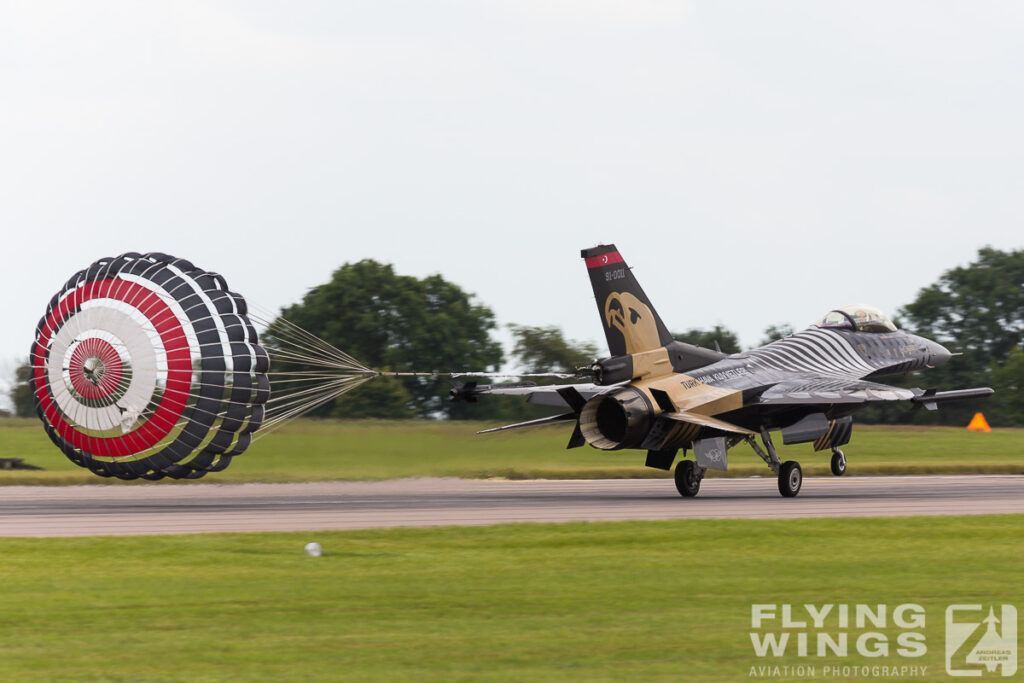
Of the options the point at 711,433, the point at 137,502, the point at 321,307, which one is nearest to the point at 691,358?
the point at 711,433

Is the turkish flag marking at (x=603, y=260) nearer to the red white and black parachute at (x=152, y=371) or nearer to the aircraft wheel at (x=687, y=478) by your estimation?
the aircraft wheel at (x=687, y=478)

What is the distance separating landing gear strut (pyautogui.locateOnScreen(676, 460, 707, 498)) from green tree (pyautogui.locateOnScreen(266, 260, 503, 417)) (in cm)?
3279

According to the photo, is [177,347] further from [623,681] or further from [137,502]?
[623,681]

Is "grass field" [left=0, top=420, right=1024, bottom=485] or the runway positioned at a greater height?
"grass field" [left=0, top=420, right=1024, bottom=485]

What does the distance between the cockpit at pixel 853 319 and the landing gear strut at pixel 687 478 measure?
5965 mm

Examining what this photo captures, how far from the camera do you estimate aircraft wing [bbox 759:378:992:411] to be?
95.2ft

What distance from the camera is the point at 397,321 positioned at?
67.5 metres

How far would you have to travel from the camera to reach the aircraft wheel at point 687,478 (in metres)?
29.4

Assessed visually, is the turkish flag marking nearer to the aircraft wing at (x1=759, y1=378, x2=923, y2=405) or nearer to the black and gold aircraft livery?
the black and gold aircraft livery

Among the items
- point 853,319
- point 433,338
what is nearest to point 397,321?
point 433,338

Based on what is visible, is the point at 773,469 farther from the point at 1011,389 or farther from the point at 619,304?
the point at 1011,389

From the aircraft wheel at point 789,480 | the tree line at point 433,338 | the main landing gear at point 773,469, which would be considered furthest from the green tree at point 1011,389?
the aircraft wheel at point 789,480


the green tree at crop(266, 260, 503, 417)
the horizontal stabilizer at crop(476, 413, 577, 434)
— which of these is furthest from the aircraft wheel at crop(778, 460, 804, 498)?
the green tree at crop(266, 260, 503, 417)

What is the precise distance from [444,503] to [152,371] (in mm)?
6674
